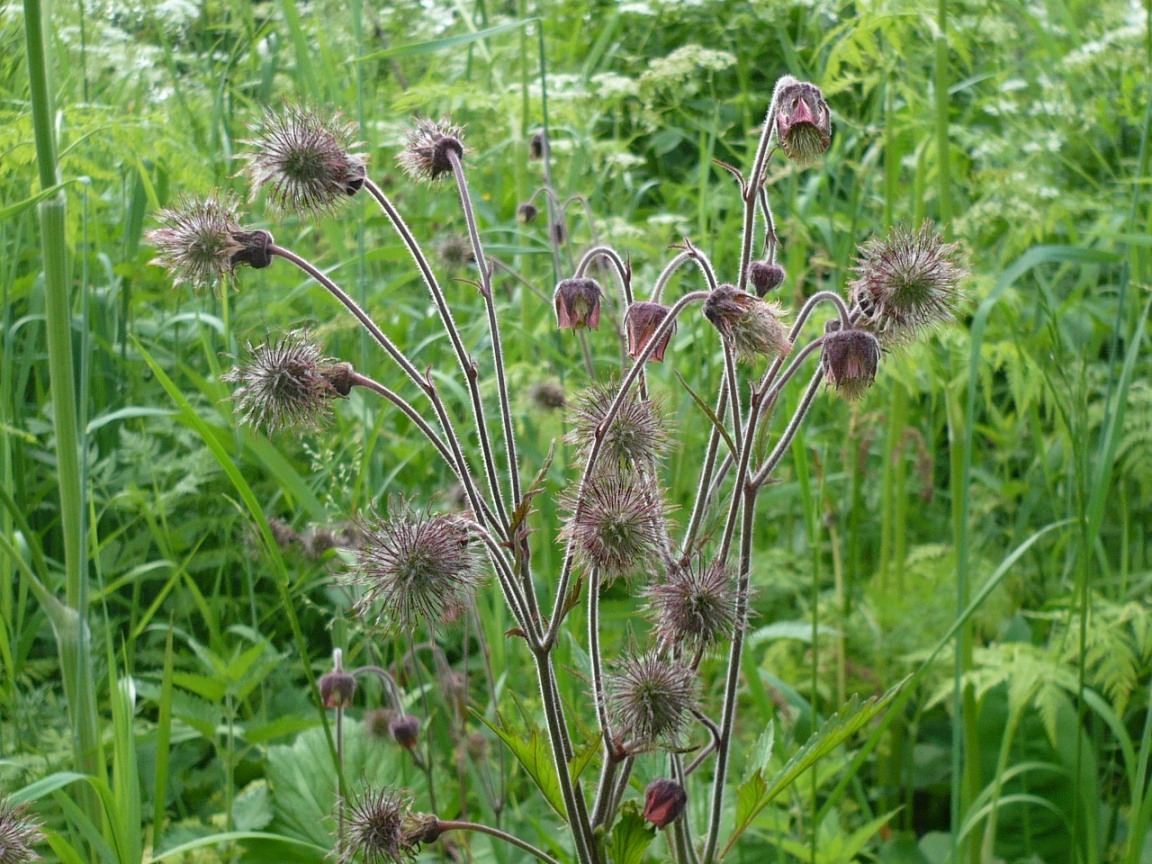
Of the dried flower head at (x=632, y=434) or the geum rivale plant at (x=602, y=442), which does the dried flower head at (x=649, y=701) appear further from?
the dried flower head at (x=632, y=434)

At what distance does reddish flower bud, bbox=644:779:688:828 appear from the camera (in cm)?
138

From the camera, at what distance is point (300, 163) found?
1361 millimetres

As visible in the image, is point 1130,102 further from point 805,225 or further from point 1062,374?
point 1062,374

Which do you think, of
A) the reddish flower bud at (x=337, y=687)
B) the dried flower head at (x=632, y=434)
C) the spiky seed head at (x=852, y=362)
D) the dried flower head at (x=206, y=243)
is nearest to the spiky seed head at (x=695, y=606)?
the dried flower head at (x=632, y=434)

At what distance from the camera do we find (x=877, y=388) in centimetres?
322

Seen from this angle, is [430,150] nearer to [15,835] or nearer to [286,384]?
[286,384]

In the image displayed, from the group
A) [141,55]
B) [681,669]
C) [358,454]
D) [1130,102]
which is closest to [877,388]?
[1130,102]

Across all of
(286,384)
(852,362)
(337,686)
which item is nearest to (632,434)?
(852,362)

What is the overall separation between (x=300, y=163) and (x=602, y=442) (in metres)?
0.51

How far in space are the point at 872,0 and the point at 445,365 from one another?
5.38 ft

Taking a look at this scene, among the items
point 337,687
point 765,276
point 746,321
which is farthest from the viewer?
point 337,687

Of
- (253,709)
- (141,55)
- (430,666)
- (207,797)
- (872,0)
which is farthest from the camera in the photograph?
(141,55)

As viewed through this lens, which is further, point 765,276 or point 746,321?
point 765,276

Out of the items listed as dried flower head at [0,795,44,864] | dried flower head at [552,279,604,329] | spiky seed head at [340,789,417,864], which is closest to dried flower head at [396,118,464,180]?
dried flower head at [552,279,604,329]
